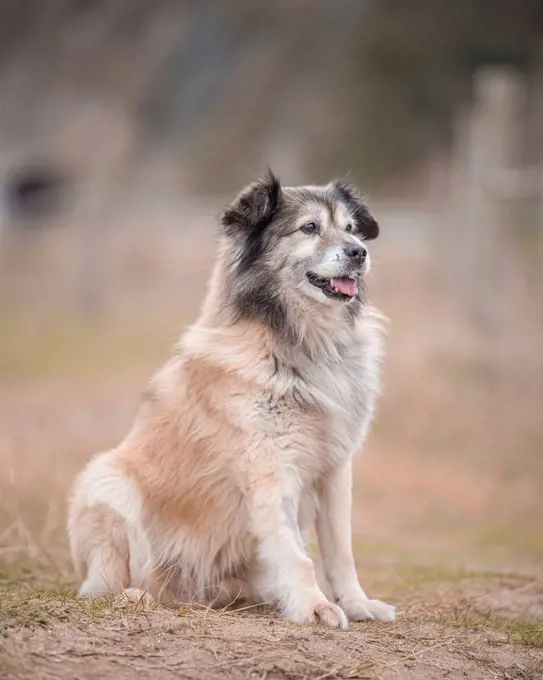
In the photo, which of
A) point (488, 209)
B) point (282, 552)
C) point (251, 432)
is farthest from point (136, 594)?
point (488, 209)

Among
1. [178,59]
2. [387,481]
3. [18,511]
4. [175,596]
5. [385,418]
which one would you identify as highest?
[178,59]

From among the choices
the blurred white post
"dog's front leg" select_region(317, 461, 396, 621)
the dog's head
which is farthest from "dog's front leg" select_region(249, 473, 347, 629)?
the blurred white post

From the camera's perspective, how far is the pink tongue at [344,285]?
516 centimetres

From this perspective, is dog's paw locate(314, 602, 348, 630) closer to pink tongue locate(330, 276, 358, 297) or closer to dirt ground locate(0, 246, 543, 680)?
dirt ground locate(0, 246, 543, 680)

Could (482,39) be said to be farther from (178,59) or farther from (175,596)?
(175,596)

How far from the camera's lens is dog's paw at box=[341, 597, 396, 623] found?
493cm

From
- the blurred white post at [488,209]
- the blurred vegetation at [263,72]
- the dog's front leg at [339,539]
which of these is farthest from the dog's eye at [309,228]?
the blurred vegetation at [263,72]

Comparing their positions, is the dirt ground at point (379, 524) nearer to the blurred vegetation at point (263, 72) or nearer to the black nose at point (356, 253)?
the black nose at point (356, 253)

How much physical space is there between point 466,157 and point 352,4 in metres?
24.6

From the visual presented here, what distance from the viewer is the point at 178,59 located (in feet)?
117

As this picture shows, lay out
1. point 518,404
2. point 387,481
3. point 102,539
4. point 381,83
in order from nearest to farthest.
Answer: point 102,539, point 387,481, point 518,404, point 381,83

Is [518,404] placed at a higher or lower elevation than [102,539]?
higher

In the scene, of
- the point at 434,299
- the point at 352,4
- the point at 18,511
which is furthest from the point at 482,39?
the point at 18,511

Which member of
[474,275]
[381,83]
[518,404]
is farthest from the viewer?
[381,83]
